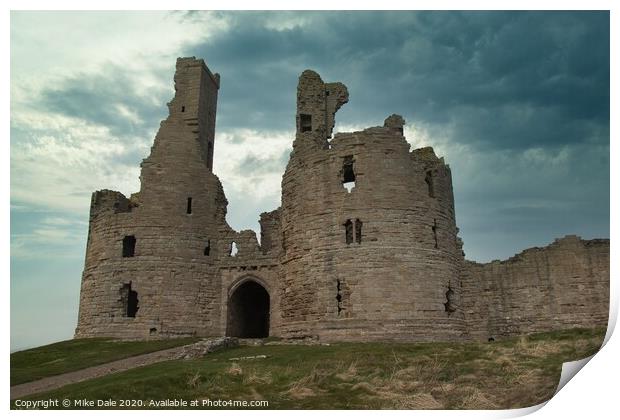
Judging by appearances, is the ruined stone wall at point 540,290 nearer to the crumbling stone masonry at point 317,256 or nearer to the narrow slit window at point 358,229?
the crumbling stone masonry at point 317,256

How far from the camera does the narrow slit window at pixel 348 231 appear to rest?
69.7ft

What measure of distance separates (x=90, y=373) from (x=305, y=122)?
1500 cm

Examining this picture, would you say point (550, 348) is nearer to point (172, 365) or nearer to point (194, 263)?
point (172, 365)

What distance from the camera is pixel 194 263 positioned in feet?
86.3

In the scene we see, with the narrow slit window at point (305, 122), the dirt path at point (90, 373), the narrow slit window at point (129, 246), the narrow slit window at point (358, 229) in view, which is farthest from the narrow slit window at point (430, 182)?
the narrow slit window at point (129, 246)

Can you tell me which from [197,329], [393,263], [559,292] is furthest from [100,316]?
[559,292]

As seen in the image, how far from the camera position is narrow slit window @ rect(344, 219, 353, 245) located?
21.2 m

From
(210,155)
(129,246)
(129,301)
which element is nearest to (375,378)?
(129,301)

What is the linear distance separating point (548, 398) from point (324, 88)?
62.0ft

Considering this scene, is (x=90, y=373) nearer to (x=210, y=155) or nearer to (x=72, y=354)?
(x=72, y=354)

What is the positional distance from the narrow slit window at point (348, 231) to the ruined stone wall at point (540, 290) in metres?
7.43

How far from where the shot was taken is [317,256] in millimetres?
21453

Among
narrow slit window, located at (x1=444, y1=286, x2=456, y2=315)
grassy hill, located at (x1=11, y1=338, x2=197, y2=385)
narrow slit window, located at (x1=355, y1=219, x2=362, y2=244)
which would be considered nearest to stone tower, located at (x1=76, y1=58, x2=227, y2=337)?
grassy hill, located at (x1=11, y1=338, x2=197, y2=385)
